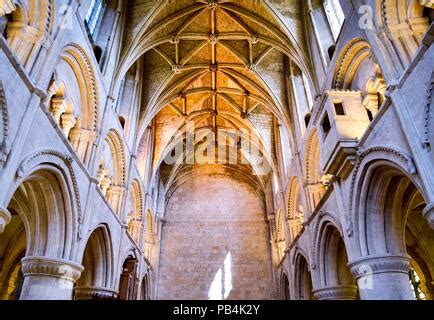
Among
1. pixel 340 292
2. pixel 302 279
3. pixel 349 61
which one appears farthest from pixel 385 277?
pixel 302 279

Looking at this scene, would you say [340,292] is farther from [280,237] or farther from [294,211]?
[280,237]

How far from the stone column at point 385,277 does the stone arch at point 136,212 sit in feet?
34.3

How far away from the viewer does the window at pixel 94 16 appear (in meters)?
11.2

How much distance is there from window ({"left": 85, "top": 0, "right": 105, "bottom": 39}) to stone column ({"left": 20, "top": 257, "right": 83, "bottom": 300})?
684 cm

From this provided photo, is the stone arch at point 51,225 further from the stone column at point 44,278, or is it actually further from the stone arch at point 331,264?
the stone arch at point 331,264

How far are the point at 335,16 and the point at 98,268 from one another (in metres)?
11.1

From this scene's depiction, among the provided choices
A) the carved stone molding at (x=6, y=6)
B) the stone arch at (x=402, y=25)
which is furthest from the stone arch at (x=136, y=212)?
the stone arch at (x=402, y=25)

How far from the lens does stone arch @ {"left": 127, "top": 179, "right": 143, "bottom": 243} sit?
1571cm

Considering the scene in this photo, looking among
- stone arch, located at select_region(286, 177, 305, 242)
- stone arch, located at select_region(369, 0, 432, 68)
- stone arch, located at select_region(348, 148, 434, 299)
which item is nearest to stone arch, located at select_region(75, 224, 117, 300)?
stone arch, located at select_region(348, 148, 434, 299)

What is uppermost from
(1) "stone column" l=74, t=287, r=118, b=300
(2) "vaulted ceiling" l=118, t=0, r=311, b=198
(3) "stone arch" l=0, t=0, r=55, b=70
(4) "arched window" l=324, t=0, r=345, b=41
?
(2) "vaulted ceiling" l=118, t=0, r=311, b=198

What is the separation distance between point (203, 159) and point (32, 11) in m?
17.1

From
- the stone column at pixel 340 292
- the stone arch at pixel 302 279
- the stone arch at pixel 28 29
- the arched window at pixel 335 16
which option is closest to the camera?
the stone arch at pixel 28 29

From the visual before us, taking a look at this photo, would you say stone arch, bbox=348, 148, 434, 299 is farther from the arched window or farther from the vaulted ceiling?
the vaulted ceiling

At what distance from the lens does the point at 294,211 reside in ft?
52.1
